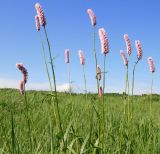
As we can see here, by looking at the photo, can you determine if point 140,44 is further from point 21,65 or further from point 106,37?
point 21,65

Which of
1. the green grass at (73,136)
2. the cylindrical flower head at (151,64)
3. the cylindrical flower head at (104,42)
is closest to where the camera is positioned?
the cylindrical flower head at (104,42)

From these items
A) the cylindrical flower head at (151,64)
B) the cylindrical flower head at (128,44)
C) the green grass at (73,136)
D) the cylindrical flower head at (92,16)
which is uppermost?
the cylindrical flower head at (92,16)

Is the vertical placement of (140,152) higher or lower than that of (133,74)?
lower

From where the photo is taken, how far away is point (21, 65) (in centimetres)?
235

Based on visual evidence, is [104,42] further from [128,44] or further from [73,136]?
[73,136]

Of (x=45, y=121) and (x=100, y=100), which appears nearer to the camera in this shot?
(x=100, y=100)

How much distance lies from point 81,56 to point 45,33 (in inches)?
27.1

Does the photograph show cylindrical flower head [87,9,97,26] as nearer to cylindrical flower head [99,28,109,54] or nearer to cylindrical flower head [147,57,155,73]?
cylindrical flower head [99,28,109,54]

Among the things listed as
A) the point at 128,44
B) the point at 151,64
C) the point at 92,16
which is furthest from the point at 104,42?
the point at 151,64

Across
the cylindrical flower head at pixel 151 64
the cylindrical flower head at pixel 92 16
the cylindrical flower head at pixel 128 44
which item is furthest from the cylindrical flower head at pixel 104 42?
the cylindrical flower head at pixel 151 64

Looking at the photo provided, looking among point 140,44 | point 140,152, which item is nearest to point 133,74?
point 140,44

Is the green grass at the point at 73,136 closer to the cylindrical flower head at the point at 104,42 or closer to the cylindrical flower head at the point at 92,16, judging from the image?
the cylindrical flower head at the point at 104,42

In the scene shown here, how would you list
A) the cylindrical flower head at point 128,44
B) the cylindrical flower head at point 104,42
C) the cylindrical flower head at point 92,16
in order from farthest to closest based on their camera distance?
1. the cylindrical flower head at point 128,44
2. the cylindrical flower head at point 92,16
3. the cylindrical flower head at point 104,42

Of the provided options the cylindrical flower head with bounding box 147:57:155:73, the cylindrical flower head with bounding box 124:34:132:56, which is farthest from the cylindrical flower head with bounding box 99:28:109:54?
the cylindrical flower head with bounding box 147:57:155:73
